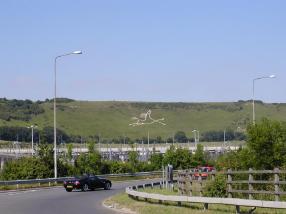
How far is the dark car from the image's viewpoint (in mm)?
45322

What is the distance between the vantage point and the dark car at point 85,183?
45322 millimetres

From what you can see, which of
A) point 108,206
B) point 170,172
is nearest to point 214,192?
point 108,206

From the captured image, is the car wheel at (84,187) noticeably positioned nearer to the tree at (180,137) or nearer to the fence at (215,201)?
the fence at (215,201)

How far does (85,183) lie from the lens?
47.0m

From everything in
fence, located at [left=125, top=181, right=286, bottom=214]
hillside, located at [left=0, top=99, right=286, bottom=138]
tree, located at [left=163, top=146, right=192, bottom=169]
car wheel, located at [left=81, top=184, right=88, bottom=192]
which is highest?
hillside, located at [left=0, top=99, right=286, bottom=138]

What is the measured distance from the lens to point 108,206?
29.2 metres

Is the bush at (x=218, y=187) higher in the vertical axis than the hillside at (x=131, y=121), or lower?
lower

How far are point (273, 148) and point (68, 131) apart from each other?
14913 cm

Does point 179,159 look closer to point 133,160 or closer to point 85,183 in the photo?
point 133,160

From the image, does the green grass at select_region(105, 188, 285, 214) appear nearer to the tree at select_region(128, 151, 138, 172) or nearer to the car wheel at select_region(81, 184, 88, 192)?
the car wheel at select_region(81, 184, 88, 192)

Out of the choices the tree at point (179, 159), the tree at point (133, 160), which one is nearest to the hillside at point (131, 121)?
the tree at point (133, 160)

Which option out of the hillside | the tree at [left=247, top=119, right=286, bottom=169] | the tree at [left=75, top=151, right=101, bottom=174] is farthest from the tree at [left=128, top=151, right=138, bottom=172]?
the hillside

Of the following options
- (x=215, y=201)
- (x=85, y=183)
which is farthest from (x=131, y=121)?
(x=215, y=201)

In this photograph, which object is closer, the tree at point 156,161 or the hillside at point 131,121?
the tree at point 156,161
